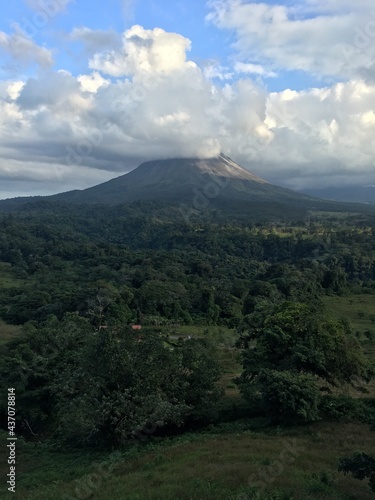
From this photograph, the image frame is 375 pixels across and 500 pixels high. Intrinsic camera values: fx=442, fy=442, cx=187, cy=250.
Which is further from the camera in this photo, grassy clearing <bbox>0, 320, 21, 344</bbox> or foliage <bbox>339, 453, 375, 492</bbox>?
grassy clearing <bbox>0, 320, 21, 344</bbox>

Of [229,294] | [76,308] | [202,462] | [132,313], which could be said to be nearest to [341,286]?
[229,294]

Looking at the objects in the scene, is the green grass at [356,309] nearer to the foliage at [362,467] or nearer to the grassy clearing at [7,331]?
the grassy clearing at [7,331]

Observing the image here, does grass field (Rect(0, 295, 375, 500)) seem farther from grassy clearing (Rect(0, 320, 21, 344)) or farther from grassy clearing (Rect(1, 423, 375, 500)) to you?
grassy clearing (Rect(0, 320, 21, 344))

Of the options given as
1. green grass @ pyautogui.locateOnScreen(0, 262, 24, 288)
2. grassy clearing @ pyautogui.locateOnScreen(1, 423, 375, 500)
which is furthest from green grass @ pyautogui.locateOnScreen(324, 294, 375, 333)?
green grass @ pyautogui.locateOnScreen(0, 262, 24, 288)

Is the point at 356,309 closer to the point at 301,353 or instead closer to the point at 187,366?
the point at 301,353

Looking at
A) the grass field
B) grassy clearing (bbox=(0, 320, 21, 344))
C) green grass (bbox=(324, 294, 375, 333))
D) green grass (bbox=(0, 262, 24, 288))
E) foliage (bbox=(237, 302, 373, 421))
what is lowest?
grassy clearing (bbox=(0, 320, 21, 344))

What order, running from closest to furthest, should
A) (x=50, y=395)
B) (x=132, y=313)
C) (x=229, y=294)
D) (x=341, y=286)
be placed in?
1. (x=50, y=395)
2. (x=132, y=313)
3. (x=229, y=294)
4. (x=341, y=286)

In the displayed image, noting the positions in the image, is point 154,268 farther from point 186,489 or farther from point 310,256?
point 186,489

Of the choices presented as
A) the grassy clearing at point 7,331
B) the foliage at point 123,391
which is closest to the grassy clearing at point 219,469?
the foliage at point 123,391
